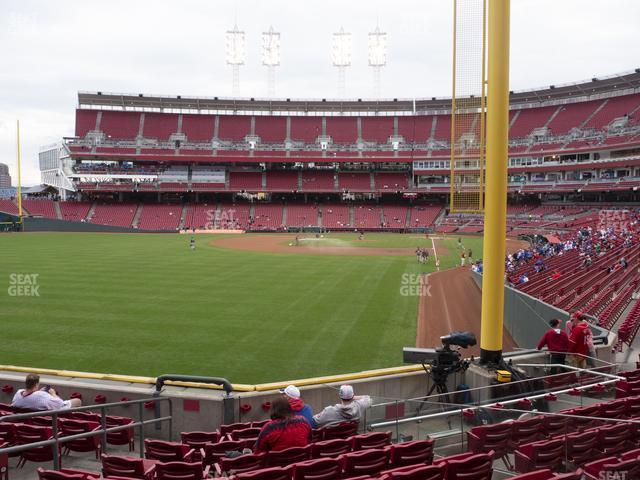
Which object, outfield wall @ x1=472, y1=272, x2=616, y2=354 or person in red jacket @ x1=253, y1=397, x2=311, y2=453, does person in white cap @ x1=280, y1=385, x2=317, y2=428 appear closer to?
person in red jacket @ x1=253, y1=397, x2=311, y2=453

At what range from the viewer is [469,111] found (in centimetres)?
890

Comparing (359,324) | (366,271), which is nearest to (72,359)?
(359,324)

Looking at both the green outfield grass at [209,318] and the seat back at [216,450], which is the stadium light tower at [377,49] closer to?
the green outfield grass at [209,318]

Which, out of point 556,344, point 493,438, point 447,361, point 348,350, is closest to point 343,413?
point 493,438

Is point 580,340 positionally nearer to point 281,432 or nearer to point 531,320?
point 531,320

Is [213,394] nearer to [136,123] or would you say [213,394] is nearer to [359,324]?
[359,324]

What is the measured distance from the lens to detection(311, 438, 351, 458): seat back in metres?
5.38

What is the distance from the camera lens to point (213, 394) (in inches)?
325

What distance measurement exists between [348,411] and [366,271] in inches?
887

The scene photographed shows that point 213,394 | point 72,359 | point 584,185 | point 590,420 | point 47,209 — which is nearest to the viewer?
point 590,420

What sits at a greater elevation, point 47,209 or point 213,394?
point 47,209

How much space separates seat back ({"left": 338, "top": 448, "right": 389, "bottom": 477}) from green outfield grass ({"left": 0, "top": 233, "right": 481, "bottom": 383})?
650 cm

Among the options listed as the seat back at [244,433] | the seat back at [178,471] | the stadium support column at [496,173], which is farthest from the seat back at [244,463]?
the stadium support column at [496,173]

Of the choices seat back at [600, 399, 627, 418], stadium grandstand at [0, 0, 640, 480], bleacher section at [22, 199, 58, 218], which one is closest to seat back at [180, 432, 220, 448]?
stadium grandstand at [0, 0, 640, 480]
